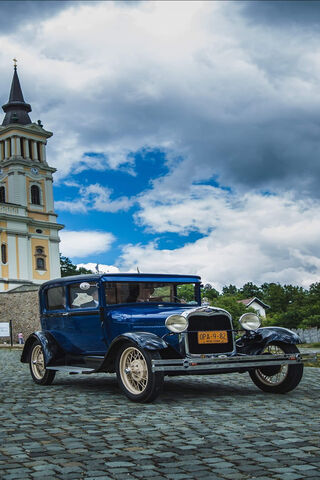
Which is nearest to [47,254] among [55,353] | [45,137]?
[45,137]

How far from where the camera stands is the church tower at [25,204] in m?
53.8

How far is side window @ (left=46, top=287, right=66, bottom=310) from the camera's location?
975 cm

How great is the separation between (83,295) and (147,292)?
1.04 meters

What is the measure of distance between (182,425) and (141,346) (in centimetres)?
170

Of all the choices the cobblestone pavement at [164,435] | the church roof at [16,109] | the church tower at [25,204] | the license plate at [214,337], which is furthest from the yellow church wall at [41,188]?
the license plate at [214,337]

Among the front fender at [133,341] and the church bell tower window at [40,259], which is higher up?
the church bell tower window at [40,259]

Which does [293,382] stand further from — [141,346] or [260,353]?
[141,346]

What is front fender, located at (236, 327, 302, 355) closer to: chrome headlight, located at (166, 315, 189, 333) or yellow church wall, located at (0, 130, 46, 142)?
chrome headlight, located at (166, 315, 189, 333)

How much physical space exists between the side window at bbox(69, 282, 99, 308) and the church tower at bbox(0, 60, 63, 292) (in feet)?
147

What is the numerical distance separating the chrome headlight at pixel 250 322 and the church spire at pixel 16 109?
178 ft

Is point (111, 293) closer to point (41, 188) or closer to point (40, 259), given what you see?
point (40, 259)

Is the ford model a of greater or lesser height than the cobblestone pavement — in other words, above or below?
above

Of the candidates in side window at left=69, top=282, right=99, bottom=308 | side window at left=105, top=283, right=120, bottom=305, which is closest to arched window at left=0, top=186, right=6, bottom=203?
side window at left=69, top=282, right=99, bottom=308

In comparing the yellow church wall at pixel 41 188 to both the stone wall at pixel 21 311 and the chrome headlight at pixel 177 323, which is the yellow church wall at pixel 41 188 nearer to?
the stone wall at pixel 21 311
